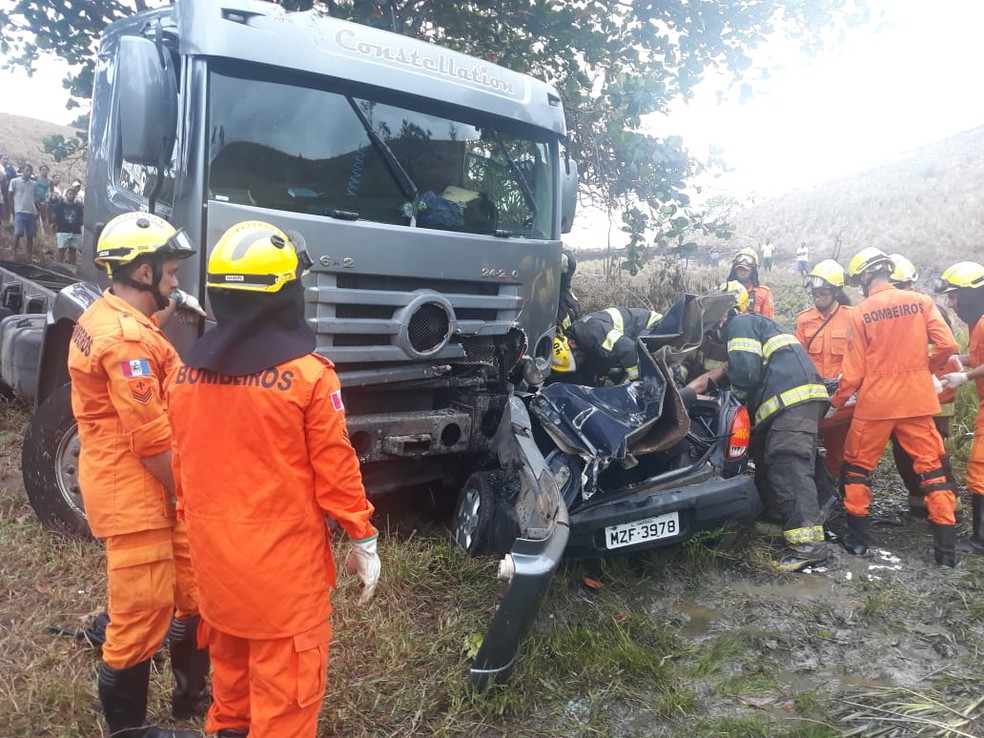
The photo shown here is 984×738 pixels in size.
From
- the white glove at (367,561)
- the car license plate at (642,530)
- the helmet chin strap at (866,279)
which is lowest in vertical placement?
the car license plate at (642,530)

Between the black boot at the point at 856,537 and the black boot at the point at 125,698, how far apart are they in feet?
12.5

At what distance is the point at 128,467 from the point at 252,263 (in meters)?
0.92

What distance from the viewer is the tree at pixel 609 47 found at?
7.56 meters

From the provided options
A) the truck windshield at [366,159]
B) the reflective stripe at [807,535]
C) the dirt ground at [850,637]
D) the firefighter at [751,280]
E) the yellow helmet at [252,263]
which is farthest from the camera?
the firefighter at [751,280]

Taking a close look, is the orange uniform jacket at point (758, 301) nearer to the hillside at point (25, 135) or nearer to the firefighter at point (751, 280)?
the firefighter at point (751, 280)

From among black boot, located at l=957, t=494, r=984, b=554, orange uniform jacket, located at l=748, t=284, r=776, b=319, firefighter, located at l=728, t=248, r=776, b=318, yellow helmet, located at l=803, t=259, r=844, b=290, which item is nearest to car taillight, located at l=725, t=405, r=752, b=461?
black boot, located at l=957, t=494, r=984, b=554

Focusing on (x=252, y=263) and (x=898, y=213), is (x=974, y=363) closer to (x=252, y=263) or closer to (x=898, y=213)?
(x=252, y=263)

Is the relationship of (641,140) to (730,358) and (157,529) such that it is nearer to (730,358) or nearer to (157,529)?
(730,358)

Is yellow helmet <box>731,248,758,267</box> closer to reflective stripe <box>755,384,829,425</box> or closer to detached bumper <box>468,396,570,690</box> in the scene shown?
reflective stripe <box>755,384,829,425</box>

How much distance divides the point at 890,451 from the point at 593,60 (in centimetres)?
497

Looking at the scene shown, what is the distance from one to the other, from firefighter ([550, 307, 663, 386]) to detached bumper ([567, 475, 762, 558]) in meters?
1.23

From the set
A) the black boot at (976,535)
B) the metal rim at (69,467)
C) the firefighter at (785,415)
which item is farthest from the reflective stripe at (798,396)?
the metal rim at (69,467)

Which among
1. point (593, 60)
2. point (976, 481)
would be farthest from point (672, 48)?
point (976, 481)

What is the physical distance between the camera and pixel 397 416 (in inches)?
144
